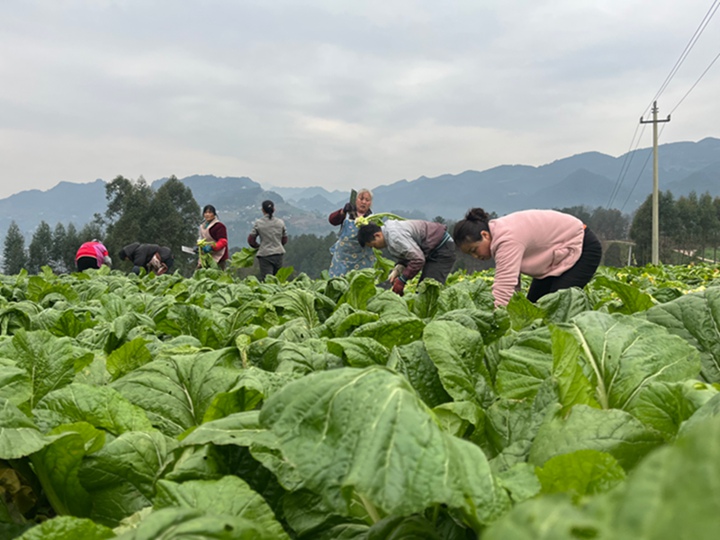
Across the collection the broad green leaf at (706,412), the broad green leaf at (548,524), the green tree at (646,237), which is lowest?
the green tree at (646,237)

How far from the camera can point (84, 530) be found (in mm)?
789

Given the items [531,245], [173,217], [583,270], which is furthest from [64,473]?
[173,217]

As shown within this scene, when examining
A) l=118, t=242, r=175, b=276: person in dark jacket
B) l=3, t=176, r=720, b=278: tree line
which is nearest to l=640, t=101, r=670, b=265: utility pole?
l=3, t=176, r=720, b=278: tree line

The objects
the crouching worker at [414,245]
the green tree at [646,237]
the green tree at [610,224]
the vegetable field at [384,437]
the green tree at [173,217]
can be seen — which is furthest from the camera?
the green tree at [610,224]

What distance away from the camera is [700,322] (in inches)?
63.1

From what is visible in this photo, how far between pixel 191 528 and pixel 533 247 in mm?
5515

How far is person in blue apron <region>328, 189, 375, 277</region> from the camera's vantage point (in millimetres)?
9820

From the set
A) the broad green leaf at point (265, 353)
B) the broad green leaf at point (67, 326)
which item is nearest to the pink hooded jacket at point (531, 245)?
the broad green leaf at point (67, 326)

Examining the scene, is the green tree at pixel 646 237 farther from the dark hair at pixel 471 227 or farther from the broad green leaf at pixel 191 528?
the broad green leaf at pixel 191 528

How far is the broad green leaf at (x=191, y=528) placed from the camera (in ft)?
2.14

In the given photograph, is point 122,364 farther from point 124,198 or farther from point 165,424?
point 124,198

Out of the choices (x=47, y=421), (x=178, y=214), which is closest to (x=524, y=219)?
(x=47, y=421)

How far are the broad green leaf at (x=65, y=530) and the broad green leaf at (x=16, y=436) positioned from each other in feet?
0.79

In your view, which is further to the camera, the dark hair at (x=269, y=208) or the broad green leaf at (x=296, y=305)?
the dark hair at (x=269, y=208)
